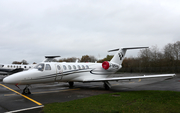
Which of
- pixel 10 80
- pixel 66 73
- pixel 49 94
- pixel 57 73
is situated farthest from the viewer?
pixel 66 73

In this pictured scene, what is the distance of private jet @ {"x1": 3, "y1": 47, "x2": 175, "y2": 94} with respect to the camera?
1032 centimetres

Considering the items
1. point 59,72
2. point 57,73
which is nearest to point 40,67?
point 57,73

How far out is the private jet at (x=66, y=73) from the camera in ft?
33.9

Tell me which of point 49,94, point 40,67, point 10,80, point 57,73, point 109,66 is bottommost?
point 49,94

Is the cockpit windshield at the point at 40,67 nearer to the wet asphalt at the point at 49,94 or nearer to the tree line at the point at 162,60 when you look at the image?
the wet asphalt at the point at 49,94

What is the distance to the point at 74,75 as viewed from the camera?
14219mm

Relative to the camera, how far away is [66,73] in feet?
44.1

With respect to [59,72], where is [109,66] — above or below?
above

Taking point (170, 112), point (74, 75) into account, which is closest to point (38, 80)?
point (74, 75)

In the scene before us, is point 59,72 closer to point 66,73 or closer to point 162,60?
point 66,73

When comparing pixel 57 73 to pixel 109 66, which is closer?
pixel 57 73

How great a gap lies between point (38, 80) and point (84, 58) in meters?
90.8

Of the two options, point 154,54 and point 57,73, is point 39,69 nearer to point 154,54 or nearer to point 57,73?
point 57,73

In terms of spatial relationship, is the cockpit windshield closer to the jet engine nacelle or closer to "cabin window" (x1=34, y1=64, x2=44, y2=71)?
"cabin window" (x1=34, y1=64, x2=44, y2=71)
